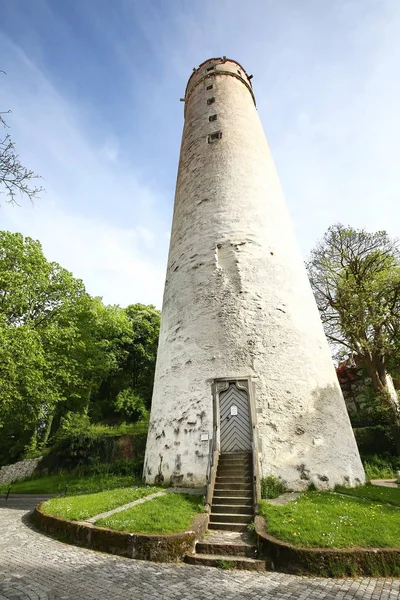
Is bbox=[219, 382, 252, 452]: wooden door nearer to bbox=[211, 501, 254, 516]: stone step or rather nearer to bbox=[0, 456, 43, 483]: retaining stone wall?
bbox=[211, 501, 254, 516]: stone step

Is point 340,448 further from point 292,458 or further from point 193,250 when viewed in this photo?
point 193,250

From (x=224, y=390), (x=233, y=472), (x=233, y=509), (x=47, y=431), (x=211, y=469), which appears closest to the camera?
(x=233, y=509)

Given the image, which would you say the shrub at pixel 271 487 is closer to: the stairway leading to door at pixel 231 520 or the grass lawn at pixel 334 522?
the stairway leading to door at pixel 231 520

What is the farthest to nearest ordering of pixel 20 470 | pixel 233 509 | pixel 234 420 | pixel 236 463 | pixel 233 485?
pixel 20 470 → pixel 234 420 → pixel 236 463 → pixel 233 485 → pixel 233 509

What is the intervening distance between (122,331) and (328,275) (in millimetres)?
14647

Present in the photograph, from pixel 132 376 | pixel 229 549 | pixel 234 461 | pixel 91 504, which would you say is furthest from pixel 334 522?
pixel 132 376

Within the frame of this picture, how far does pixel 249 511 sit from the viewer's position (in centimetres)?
709

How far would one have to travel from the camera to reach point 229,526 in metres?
6.71

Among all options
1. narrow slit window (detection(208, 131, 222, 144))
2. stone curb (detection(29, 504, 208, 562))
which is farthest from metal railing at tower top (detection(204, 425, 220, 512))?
narrow slit window (detection(208, 131, 222, 144))

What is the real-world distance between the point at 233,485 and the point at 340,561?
325 cm

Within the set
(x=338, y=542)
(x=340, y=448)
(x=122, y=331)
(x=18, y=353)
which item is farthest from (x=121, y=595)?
(x=122, y=331)

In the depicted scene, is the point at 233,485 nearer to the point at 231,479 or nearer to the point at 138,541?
the point at 231,479

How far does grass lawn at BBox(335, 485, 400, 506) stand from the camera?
303 inches

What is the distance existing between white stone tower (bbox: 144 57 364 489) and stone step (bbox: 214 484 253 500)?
62 cm
